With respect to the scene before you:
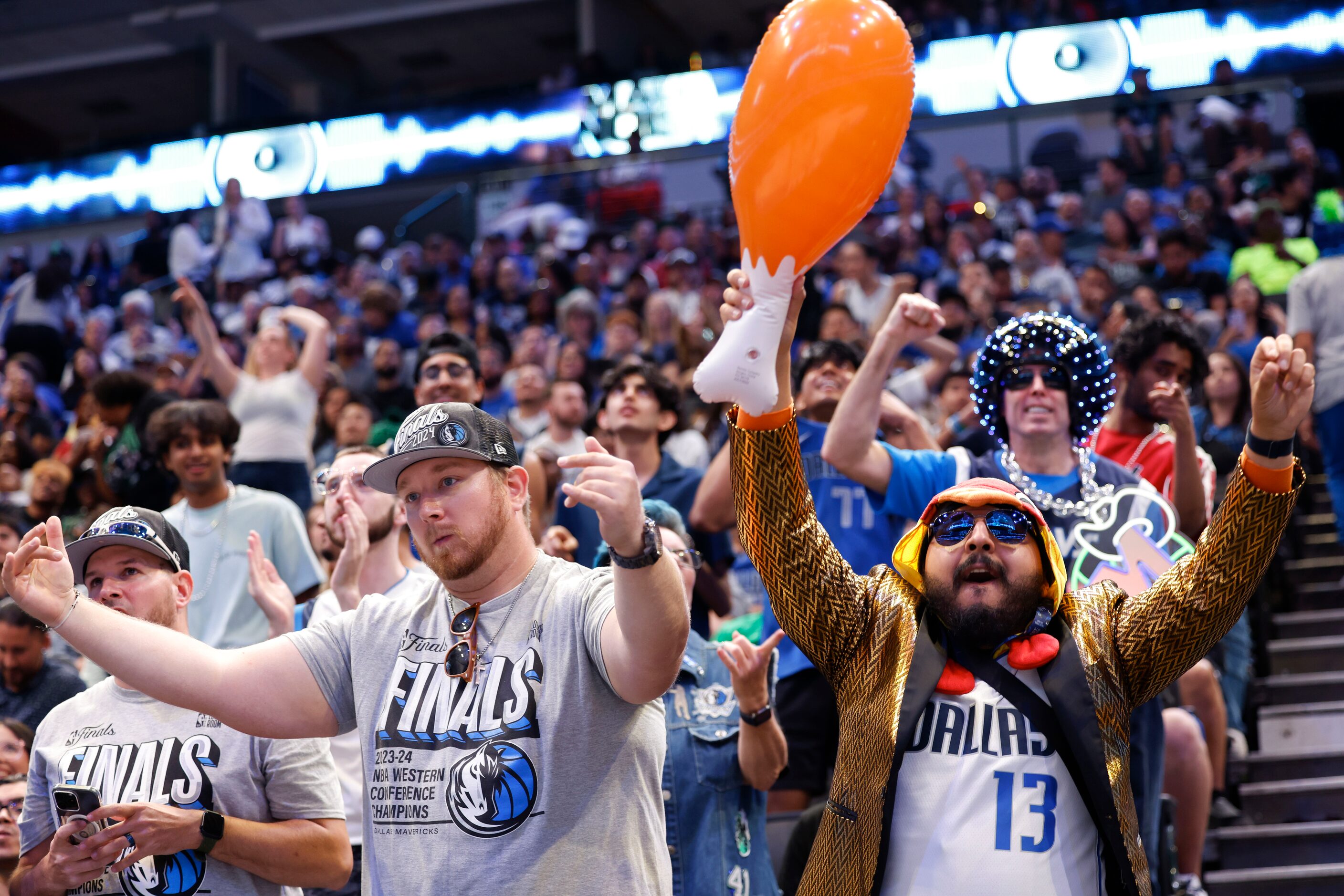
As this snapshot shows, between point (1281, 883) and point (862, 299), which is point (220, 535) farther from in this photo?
point (862, 299)

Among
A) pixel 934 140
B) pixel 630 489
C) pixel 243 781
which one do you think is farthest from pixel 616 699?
pixel 934 140

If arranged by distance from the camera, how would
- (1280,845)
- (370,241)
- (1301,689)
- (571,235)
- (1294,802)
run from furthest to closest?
(370,241) < (571,235) < (1301,689) < (1294,802) < (1280,845)

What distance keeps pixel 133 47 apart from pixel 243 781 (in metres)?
21.5

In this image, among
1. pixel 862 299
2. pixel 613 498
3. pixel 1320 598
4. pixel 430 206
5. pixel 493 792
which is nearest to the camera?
pixel 613 498

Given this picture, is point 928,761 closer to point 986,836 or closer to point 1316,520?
point 986,836

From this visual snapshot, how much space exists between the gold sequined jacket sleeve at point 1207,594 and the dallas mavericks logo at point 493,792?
4.21ft

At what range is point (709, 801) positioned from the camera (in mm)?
3363

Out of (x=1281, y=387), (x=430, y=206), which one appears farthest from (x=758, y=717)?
(x=430, y=206)

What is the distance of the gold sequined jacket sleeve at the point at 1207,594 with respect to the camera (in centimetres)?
274

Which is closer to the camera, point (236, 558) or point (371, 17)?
point (236, 558)

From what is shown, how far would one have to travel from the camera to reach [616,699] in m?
2.41

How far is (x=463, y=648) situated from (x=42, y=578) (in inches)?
30.8

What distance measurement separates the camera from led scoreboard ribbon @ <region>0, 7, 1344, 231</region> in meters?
14.0

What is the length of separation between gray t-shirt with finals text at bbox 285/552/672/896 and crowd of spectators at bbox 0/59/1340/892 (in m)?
1.01
